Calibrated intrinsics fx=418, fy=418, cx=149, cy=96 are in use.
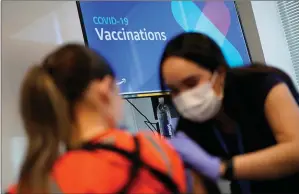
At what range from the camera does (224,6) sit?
2.60 metres

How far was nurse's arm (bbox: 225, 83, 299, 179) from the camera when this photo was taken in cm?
127

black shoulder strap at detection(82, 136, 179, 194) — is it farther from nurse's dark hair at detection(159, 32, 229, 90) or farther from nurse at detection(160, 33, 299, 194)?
nurse's dark hair at detection(159, 32, 229, 90)

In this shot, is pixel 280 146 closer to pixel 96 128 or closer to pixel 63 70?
pixel 96 128

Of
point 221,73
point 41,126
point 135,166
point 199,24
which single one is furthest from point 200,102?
point 199,24

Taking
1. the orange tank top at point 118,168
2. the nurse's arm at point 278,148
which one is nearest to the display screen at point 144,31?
the nurse's arm at point 278,148

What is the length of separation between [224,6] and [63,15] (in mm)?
1026

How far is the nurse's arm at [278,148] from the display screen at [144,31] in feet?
3.11

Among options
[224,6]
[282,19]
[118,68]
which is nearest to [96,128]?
[118,68]

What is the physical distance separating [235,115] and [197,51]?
0.93ft

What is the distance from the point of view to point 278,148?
1.30 m

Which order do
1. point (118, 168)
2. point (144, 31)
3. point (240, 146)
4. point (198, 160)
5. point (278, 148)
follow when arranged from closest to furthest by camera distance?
point (118, 168) < point (198, 160) < point (278, 148) < point (240, 146) < point (144, 31)

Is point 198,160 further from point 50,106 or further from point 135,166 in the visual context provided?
point 50,106

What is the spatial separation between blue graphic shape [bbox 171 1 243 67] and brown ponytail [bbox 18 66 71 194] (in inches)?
57.0

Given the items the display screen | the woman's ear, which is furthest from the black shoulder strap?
the display screen
